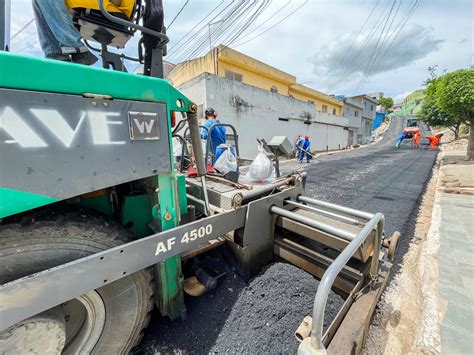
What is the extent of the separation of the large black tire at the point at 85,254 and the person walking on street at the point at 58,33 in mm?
1244

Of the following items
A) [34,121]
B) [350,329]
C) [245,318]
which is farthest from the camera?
[245,318]

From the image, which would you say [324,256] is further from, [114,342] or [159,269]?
[114,342]

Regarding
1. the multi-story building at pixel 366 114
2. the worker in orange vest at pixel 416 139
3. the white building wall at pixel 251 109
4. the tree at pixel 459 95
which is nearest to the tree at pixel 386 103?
the multi-story building at pixel 366 114

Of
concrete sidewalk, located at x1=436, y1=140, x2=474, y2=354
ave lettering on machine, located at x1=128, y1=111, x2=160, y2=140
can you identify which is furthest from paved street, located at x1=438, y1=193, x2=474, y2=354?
ave lettering on machine, located at x1=128, y1=111, x2=160, y2=140

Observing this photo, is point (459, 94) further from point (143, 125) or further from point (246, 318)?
point (143, 125)

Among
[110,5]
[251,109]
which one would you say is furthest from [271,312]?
[251,109]

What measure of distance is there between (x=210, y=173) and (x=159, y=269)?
57.6 inches

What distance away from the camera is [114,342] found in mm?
1474

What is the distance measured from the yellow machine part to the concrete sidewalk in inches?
140

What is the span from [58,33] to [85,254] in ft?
5.01

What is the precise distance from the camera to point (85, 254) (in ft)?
4.16

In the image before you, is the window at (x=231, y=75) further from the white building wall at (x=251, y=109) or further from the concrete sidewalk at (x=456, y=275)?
the concrete sidewalk at (x=456, y=275)

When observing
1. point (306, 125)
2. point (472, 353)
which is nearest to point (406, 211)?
point (472, 353)

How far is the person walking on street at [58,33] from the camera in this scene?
4.92 feet
